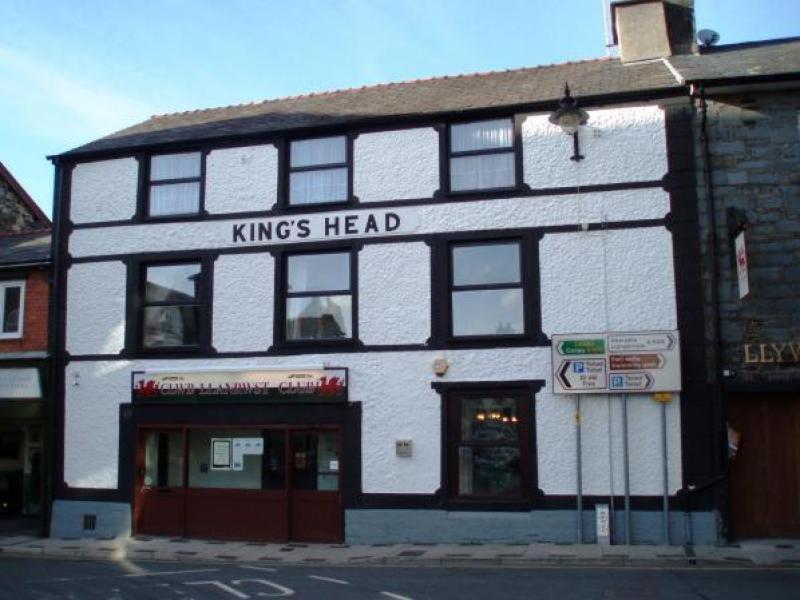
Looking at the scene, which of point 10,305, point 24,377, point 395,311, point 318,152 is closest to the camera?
point 395,311

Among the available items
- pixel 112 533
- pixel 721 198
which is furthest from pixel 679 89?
pixel 112 533

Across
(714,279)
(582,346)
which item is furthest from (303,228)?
(714,279)

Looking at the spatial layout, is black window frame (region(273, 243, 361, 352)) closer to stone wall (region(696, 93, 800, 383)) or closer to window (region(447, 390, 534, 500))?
window (region(447, 390, 534, 500))

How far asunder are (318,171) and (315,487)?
18.9 ft

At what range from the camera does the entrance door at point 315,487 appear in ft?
45.6

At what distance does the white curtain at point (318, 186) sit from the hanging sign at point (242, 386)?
321 cm

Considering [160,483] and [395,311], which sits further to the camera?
[160,483]

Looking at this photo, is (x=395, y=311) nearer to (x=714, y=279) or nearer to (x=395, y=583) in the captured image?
(x=395, y=583)

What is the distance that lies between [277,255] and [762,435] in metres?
8.73

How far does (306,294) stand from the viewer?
14.6 metres

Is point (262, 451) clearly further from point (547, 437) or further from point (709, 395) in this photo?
point (709, 395)

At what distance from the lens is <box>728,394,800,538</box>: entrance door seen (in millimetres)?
12445

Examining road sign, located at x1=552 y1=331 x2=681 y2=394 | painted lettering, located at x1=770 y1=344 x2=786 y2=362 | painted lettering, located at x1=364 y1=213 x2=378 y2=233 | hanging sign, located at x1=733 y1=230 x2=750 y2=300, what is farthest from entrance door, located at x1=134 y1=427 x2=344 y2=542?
painted lettering, located at x1=770 y1=344 x2=786 y2=362

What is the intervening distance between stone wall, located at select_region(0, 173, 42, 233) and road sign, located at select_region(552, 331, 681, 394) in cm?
1612
